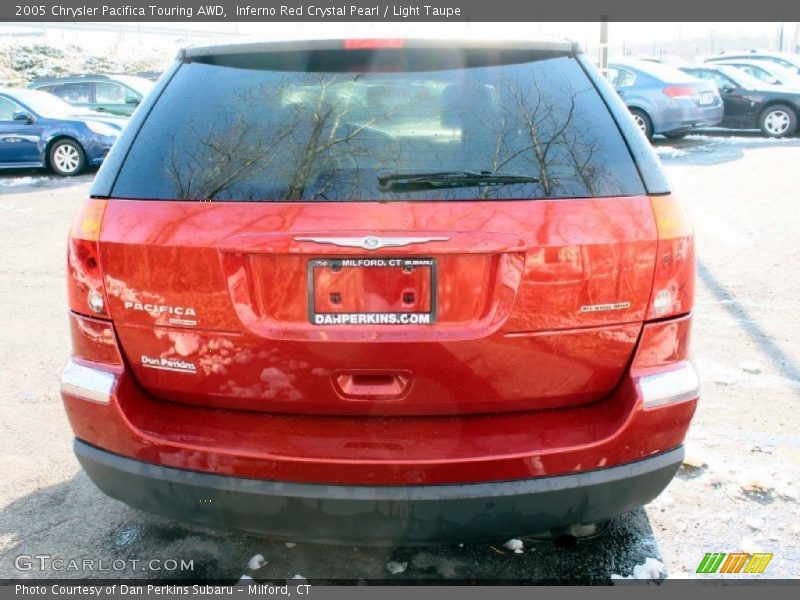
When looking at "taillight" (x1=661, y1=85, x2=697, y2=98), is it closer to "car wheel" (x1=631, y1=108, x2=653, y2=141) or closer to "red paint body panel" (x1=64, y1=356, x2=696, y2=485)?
"car wheel" (x1=631, y1=108, x2=653, y2=141)

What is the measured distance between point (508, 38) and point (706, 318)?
3641 millimetres

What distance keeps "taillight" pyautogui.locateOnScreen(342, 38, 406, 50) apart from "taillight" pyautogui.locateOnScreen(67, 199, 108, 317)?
0.92m

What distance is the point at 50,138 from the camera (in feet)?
43.4

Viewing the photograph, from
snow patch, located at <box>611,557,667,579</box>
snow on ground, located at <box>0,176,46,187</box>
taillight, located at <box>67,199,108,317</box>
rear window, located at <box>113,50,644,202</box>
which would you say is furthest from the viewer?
snow on ground, located at <box>0,176,46,187</box>

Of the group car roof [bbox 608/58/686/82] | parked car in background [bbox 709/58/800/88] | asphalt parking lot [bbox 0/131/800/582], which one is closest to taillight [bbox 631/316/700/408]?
asphalt parking lot [bbox 0/131/800/582]

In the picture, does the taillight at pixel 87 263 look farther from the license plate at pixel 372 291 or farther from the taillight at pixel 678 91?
the taillight at pixel 678 91

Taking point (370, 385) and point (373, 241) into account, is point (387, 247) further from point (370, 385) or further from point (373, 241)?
point (370, 385)

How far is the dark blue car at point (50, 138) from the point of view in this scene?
1320cm

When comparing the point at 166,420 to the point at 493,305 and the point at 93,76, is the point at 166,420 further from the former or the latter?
the point at 93,76

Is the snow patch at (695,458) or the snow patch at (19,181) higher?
the snow patch at (695,458)

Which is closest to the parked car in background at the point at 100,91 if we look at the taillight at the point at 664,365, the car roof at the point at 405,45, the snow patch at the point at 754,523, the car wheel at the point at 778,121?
the car wheel at the point at 778,121

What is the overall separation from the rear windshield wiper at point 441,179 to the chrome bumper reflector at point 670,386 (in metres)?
0.70

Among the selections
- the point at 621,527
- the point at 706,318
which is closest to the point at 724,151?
the point at 706,318

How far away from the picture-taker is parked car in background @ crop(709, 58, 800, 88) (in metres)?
17.5
